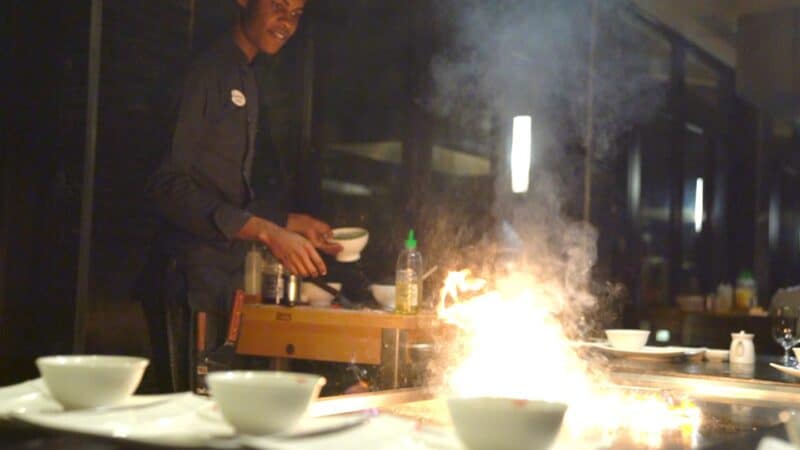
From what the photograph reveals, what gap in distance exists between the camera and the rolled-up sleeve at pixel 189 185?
3.28 meters

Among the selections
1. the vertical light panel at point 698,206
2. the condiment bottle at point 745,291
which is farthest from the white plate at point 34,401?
the vertical light panel at point 698,206

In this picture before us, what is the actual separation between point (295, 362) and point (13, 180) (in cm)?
146

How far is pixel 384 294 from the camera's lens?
13.2 ft

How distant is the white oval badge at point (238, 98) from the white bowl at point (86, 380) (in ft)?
8.83

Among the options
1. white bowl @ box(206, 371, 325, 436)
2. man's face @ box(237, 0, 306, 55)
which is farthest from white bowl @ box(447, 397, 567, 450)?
man's face @ box(237, 0, 306, 55)

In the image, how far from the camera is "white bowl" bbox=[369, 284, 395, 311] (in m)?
4.00

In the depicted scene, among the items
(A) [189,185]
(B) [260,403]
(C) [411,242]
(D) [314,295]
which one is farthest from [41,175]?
(B) [260,403]

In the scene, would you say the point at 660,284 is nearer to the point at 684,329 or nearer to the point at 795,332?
the point at 684,329

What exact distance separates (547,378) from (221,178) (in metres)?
1.96

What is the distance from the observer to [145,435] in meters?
0.90

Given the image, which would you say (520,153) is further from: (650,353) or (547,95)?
(650,353)

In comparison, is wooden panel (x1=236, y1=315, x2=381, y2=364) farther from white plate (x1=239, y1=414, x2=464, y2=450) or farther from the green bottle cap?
white plate (x1=239, y1=414, x2=464, y2=450)

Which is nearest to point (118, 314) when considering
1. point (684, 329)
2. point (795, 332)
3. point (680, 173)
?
point (795, 332)

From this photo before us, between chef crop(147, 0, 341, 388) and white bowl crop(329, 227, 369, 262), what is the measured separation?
23 cm
